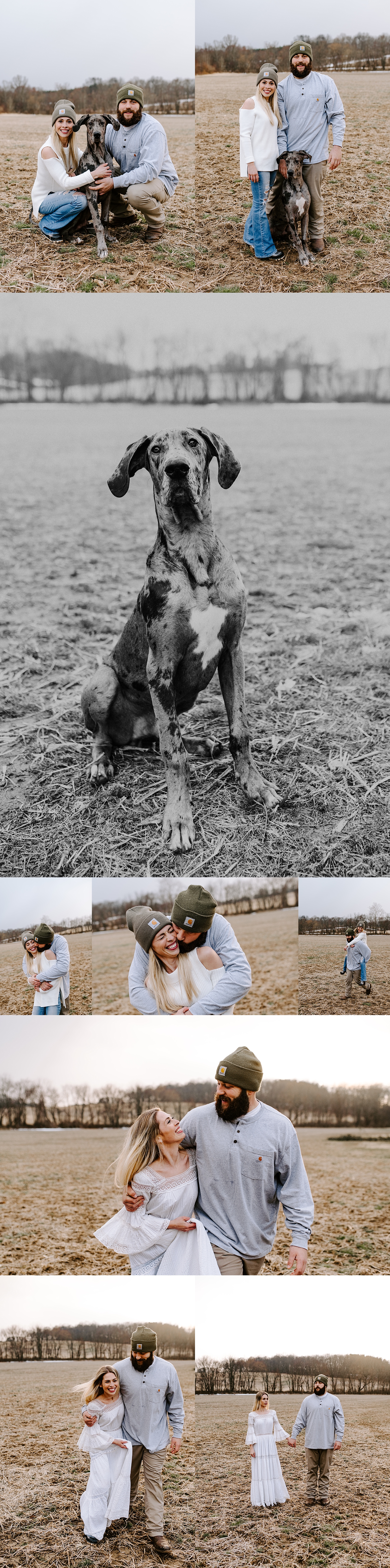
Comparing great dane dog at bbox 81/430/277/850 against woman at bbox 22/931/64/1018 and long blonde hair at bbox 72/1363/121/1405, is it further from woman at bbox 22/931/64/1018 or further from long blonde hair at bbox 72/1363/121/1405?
long blonde hair at bbox 72/1363/121/1405

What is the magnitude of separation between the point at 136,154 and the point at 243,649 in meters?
3.44

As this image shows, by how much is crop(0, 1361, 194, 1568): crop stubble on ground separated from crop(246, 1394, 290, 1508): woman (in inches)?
14.4

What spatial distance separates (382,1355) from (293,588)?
16.2 ft

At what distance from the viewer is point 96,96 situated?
292 inches

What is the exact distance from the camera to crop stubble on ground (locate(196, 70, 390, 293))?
23.9 ft

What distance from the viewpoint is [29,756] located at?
7012 millimetres

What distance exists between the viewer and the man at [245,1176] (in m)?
5.76

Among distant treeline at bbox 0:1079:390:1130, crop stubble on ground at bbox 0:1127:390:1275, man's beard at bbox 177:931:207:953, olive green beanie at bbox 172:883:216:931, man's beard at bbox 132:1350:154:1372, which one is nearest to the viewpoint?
man's beard at bbox 132:1350:154:1372

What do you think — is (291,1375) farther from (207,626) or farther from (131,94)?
(131,94)

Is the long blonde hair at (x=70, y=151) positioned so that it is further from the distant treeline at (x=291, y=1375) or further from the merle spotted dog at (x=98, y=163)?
the distant treeline at (x=291, y=1375)

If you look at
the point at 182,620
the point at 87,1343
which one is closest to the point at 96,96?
the point at 182,620

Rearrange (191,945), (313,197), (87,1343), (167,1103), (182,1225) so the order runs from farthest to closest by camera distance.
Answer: (313,197), (167,1103), (87,1343), (191,945), (182,1225)

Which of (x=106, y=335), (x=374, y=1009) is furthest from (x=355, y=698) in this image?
(x=106, y=335)

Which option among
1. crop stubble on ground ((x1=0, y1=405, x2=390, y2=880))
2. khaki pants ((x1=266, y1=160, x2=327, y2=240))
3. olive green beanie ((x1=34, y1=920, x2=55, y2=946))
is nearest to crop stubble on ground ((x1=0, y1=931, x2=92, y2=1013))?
olive green beanie ((x1=34, y1=920, x2=55, y2=946))
